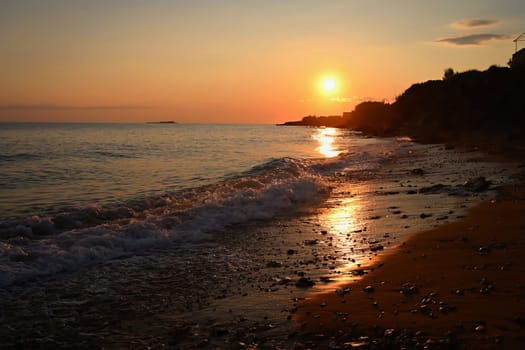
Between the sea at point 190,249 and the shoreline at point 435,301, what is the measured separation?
0.48 m

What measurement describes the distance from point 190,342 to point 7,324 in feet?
8.60

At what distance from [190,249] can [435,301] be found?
5.68 metres

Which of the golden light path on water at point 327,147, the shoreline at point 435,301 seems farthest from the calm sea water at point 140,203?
the golden light path on water at point 327,147

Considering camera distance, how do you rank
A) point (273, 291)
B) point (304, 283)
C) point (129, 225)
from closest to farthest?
point (273, 291) < point (304, 283) < point (129, 225)

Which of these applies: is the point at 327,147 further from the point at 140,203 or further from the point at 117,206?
the point at 117,206

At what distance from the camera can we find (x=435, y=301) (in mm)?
5855

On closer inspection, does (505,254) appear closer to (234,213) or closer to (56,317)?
(56,317)

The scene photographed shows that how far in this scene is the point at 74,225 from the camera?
12.2 metres

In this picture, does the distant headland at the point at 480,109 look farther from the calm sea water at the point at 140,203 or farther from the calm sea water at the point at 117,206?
the calm sea water at the point at 117,206

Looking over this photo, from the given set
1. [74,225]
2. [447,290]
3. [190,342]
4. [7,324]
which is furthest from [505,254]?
[74,225]

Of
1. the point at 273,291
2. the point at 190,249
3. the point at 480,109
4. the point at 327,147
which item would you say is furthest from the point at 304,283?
the point at 480,109

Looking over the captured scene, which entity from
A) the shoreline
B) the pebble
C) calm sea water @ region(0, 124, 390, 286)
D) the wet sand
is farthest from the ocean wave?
the shoreline

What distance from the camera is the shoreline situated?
4.88 metres

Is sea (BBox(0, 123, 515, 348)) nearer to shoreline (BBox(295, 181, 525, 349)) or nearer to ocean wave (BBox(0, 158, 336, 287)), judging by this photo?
ocean wave (BBox(0, 158, 336, 287))
